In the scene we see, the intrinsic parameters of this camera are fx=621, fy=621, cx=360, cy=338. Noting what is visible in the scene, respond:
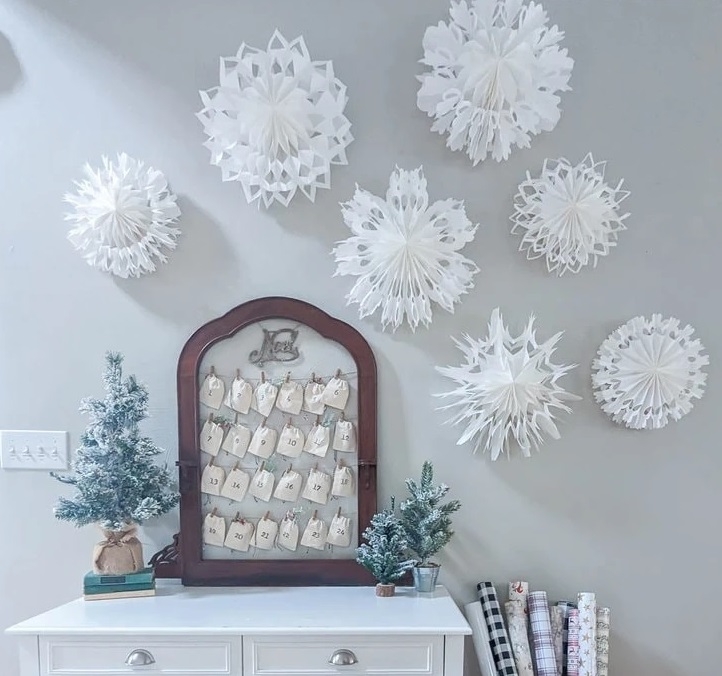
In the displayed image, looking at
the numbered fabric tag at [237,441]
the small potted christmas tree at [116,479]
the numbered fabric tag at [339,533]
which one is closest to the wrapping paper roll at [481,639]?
the numbered fabric tag at [339,533]

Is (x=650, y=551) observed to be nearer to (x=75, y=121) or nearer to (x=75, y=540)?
(x=75, y=540)

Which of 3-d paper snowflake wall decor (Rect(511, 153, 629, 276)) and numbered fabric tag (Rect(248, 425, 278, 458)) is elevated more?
3-d paper snowflake wall decor (Rect(511, 153, 629, 276))

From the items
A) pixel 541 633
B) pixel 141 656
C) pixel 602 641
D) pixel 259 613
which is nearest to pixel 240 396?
pixel 259 613

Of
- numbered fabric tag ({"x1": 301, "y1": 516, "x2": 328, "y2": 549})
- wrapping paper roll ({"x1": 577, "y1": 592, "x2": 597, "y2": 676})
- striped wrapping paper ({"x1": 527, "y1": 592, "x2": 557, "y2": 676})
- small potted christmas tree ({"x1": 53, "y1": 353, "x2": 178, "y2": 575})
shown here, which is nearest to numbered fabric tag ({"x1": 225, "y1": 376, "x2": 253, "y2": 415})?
small potted christmas tree ({"x1": 53, "y1": 353, "x2": 178, "y2": 575})

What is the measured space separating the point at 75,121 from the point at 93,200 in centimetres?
26

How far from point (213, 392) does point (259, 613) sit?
60 centimetres

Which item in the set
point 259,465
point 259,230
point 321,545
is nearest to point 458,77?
point 259,230

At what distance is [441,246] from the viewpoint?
68.0 inches

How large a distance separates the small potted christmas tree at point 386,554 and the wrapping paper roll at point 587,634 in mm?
489

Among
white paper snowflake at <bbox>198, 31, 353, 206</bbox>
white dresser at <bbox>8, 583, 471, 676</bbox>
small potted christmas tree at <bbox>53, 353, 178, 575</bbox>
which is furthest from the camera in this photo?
white paper snowflake at <bbox>198, 31, 353, 206</bbox>

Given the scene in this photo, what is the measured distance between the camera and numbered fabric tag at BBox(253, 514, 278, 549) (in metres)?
1.74

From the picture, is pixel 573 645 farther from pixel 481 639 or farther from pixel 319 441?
pixel 319 441

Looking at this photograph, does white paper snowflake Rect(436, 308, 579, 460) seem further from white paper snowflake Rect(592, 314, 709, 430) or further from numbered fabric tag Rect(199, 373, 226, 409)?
numbered fabric tag Rect(199, 373, 226, 409)

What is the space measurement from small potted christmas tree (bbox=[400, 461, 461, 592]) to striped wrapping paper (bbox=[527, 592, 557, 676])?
292mm
